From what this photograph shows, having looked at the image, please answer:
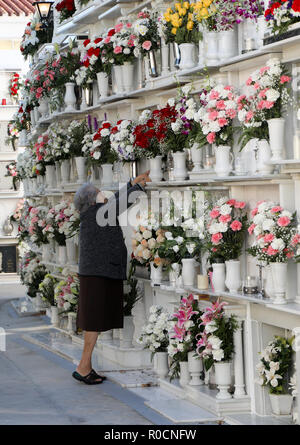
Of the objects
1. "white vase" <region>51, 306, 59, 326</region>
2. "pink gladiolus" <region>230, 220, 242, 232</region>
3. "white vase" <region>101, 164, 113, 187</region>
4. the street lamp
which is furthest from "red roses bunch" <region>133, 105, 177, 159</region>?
the street lamp

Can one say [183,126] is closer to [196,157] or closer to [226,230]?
[196,157]

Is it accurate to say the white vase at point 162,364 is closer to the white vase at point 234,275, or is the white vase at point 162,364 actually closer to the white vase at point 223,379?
the white vase at point 223,379

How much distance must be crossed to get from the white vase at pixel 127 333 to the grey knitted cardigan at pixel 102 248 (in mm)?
1034

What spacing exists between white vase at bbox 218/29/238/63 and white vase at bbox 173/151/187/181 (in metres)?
1.28

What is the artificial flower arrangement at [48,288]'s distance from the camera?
1357 cm

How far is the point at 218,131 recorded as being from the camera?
7.80 meters

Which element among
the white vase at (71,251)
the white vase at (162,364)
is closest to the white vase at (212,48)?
the white vase at (162,364)

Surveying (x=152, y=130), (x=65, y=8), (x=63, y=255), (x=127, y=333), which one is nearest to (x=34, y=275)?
(x=63, y=255)

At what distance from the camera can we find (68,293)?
12.3 meters

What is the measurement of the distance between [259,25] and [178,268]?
2.33 m

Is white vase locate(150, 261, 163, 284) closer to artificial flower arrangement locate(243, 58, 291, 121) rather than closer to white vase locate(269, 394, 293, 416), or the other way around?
white vase locate(269, 394, 293, 416)
